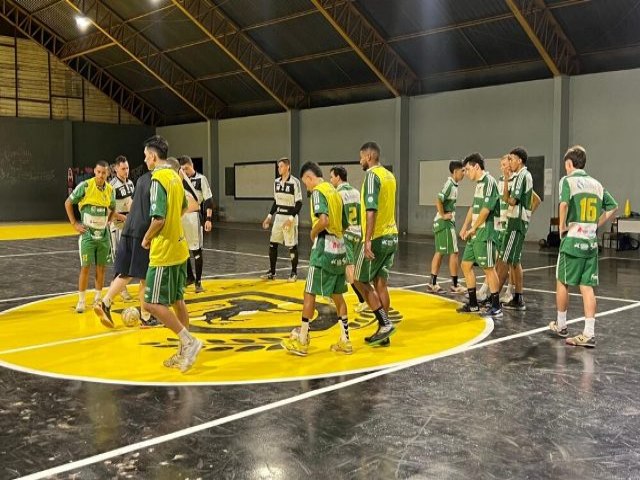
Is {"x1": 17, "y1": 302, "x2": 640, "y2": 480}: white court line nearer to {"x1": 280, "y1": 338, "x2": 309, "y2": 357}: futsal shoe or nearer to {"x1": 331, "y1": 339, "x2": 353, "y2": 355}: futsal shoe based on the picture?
{"x1": 331, "y1": 339, "x2": 353, "y2": 355}: futsal shoe

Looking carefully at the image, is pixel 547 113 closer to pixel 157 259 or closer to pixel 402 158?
pixel 402 158

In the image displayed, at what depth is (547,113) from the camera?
19.5 meters

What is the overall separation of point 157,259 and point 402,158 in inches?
713

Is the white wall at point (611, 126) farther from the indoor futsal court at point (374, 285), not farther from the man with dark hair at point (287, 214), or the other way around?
the man with dark hair at point (287, 214)

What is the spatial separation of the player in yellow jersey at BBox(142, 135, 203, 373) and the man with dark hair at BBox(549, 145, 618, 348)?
12.5 ft

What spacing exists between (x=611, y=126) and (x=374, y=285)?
1359 cm

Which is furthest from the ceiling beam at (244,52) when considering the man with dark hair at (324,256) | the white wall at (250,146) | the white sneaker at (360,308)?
the man with dark hair at (324,256)

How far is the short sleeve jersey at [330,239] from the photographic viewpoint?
625 cm

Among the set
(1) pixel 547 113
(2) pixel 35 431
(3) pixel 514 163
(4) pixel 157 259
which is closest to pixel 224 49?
(1) pixel 547 113

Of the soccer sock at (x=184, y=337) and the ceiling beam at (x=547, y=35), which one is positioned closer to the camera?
the soccer sock at (x=184, y=337)

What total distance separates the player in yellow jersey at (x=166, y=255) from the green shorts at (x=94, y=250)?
9.37 feet

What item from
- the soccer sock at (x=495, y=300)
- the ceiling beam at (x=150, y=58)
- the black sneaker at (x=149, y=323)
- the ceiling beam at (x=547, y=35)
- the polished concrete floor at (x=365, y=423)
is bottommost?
the polished concrete floor at (x=365, y=423)

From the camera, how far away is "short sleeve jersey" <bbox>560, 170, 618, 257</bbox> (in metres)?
6.75

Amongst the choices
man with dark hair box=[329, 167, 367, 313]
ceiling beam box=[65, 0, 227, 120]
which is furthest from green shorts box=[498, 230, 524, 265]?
ceiling beam box=[65, 0, 227, 120]
